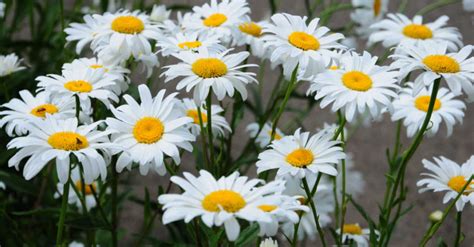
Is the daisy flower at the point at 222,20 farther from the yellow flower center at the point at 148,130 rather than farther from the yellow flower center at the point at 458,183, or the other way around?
the yellow flower center at the point at 458,183

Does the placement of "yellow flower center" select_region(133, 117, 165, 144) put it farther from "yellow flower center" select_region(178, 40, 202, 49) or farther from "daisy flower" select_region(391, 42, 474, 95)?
"daisy flower" select_region(391, 42, 474, 95)

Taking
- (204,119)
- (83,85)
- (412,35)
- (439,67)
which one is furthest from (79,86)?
(412,35)

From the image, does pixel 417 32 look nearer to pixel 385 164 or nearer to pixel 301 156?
pixel 301 156

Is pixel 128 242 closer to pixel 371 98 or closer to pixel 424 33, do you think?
pixel 424 33

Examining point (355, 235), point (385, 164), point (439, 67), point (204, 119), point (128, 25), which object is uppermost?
point (439, 67)

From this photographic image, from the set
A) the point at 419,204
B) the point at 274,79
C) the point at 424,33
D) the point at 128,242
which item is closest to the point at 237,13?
the point at 424,33

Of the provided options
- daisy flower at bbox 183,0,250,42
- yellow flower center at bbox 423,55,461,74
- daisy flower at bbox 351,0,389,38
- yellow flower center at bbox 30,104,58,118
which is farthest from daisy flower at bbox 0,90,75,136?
daisy flower at bbox 351,0,389,38
